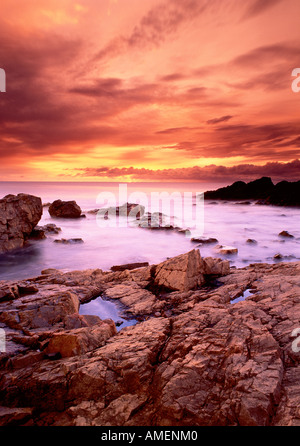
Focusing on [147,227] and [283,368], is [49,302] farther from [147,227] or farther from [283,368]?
[147,227]

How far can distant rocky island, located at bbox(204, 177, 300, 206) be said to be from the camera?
51188 mm

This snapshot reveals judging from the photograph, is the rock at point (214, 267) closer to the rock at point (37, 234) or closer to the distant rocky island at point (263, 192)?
the rock at point (37, 234)

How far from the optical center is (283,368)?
13.3 ft

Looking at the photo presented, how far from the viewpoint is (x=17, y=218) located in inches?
669

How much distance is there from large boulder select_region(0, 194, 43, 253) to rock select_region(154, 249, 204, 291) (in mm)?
12038

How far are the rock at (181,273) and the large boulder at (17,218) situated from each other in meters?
12.0

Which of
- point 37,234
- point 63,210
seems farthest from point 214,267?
point 63,210

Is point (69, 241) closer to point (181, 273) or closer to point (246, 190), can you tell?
point (181, 273)

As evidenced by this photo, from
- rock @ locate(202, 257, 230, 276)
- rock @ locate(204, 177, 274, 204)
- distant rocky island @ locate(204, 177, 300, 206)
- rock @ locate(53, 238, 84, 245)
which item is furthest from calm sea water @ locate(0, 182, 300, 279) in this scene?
rock @ locate(204, 177, 274, 204)

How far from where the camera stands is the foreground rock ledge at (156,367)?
3564 millimetres

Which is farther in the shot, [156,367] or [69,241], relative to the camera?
[69,241]

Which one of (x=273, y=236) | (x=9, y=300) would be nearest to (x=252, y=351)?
(x=9, y=300)

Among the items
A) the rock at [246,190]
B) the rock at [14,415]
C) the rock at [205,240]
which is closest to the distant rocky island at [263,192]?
the rock at [246,190]

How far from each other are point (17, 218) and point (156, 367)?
52.4 ft
